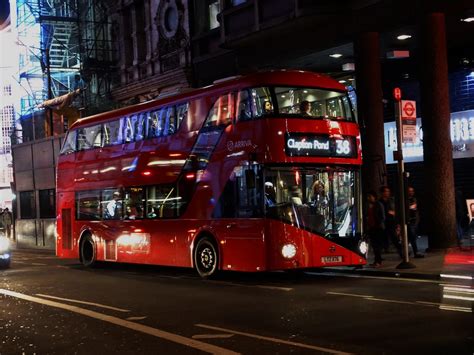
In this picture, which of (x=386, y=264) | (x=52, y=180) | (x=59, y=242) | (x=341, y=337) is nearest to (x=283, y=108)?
(x=386, y=264)

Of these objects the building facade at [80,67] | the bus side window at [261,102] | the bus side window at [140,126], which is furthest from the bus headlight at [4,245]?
the building facade at [80,67]

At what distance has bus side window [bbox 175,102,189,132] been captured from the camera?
16.3m

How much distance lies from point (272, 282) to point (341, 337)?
21.3 feet

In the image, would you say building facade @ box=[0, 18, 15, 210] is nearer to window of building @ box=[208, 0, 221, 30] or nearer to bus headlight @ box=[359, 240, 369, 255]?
window of building @ box=[208, 0, 221, 30]

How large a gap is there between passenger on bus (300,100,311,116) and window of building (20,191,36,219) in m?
23.8

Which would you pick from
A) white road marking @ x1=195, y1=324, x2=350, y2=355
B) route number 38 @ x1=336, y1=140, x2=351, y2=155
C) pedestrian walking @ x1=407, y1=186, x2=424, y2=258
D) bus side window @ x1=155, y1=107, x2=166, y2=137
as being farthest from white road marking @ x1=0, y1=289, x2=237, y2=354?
pedestrian walking @ x1=407, y1=186, x2=424, y2=258

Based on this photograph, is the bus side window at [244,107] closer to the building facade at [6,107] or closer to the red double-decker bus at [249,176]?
the red double-decker bus at [249,176]

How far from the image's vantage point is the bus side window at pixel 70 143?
69.6 feet

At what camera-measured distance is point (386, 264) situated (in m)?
16.3

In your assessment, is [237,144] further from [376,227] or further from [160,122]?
[376,227]

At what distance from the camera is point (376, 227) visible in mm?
16219

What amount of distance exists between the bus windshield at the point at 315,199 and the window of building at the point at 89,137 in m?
7.74

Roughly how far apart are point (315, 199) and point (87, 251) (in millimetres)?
9257

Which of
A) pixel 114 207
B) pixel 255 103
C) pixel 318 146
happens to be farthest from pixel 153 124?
pixel 318 146
